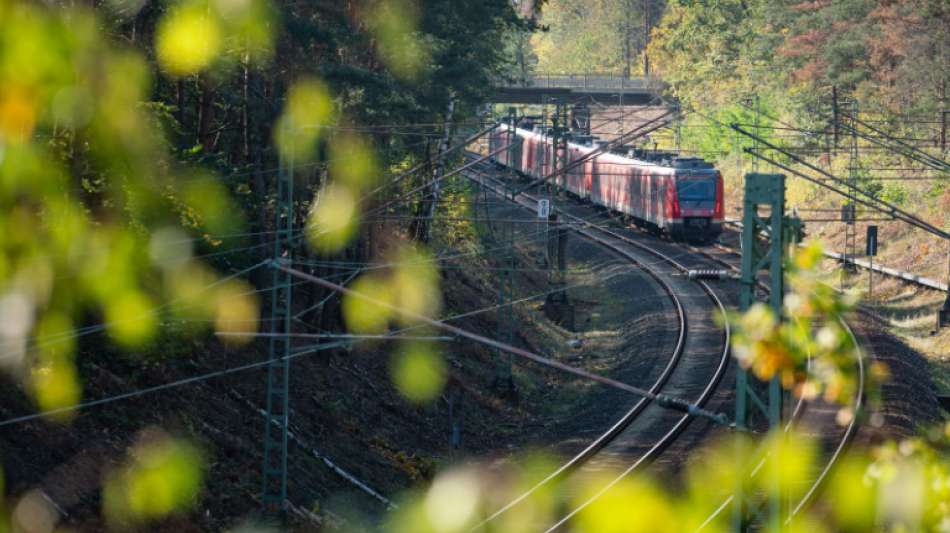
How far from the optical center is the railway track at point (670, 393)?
2020 cm

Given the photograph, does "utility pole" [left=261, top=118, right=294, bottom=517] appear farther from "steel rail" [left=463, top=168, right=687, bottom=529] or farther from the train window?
the train window

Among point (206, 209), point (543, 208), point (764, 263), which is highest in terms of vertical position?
point (764, 263)

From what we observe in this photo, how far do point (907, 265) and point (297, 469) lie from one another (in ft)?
93.6

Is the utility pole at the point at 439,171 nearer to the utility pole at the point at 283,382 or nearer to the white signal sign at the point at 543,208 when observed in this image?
the white signal sign at the point at 543,208

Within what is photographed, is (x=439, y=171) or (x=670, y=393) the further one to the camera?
(x=439, y=171)

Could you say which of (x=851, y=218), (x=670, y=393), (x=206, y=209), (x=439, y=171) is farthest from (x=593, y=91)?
(x=206, y=209)

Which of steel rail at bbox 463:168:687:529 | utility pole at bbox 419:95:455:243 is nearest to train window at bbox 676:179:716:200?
steel rail at bbox 463:168:687:529

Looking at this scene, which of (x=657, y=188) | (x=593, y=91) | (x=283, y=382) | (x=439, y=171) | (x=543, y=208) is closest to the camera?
(x=283, y=382)

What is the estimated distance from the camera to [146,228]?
17.7 m

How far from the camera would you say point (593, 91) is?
69.0 meters

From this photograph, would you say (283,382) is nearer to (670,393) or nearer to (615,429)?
(615,429)

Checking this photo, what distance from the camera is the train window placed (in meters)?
40.5

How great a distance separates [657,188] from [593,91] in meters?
27.5

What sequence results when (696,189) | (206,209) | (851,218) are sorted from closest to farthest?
(206,209) → (851,218) → (696,189)
